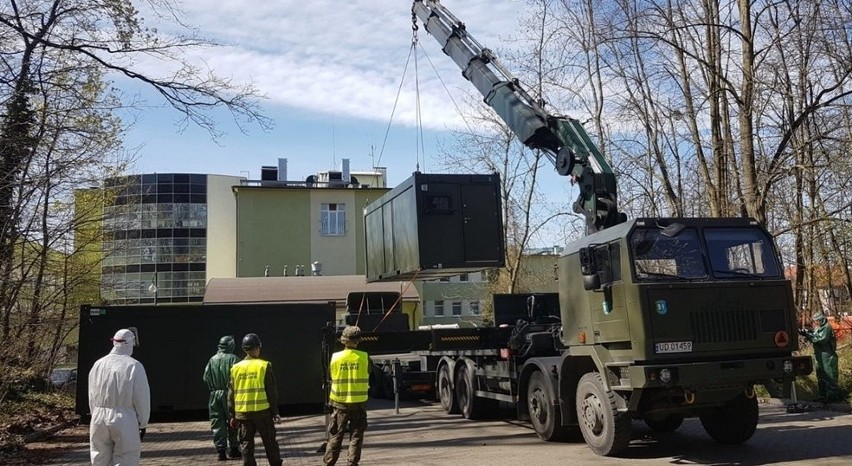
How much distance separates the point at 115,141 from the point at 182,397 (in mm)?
6221

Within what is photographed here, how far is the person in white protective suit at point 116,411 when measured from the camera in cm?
649

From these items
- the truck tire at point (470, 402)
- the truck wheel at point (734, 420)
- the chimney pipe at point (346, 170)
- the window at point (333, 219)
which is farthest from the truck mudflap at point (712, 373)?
the chimney pipe at point (346, 170)

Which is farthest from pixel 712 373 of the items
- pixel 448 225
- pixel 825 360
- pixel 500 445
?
pixel 825 360

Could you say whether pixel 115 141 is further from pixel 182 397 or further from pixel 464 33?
pixel 464 33

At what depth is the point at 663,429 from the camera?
469 inches

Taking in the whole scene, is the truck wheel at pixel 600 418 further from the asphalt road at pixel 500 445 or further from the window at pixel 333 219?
the window at pixel 333 219

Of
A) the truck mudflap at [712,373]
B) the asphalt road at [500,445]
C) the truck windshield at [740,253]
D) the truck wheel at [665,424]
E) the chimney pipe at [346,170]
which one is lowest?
the asphalt road at [500,445]

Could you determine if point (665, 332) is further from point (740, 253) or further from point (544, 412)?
point (544, 412)

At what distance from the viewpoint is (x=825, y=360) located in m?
13.5

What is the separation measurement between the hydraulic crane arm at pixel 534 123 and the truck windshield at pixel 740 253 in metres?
2.36

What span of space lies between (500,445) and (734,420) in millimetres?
3438

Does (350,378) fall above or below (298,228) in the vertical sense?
below

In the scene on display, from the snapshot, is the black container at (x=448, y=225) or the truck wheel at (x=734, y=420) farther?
the black container at (x=448, y=225)

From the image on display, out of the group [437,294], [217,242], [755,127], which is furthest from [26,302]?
[217,242]
